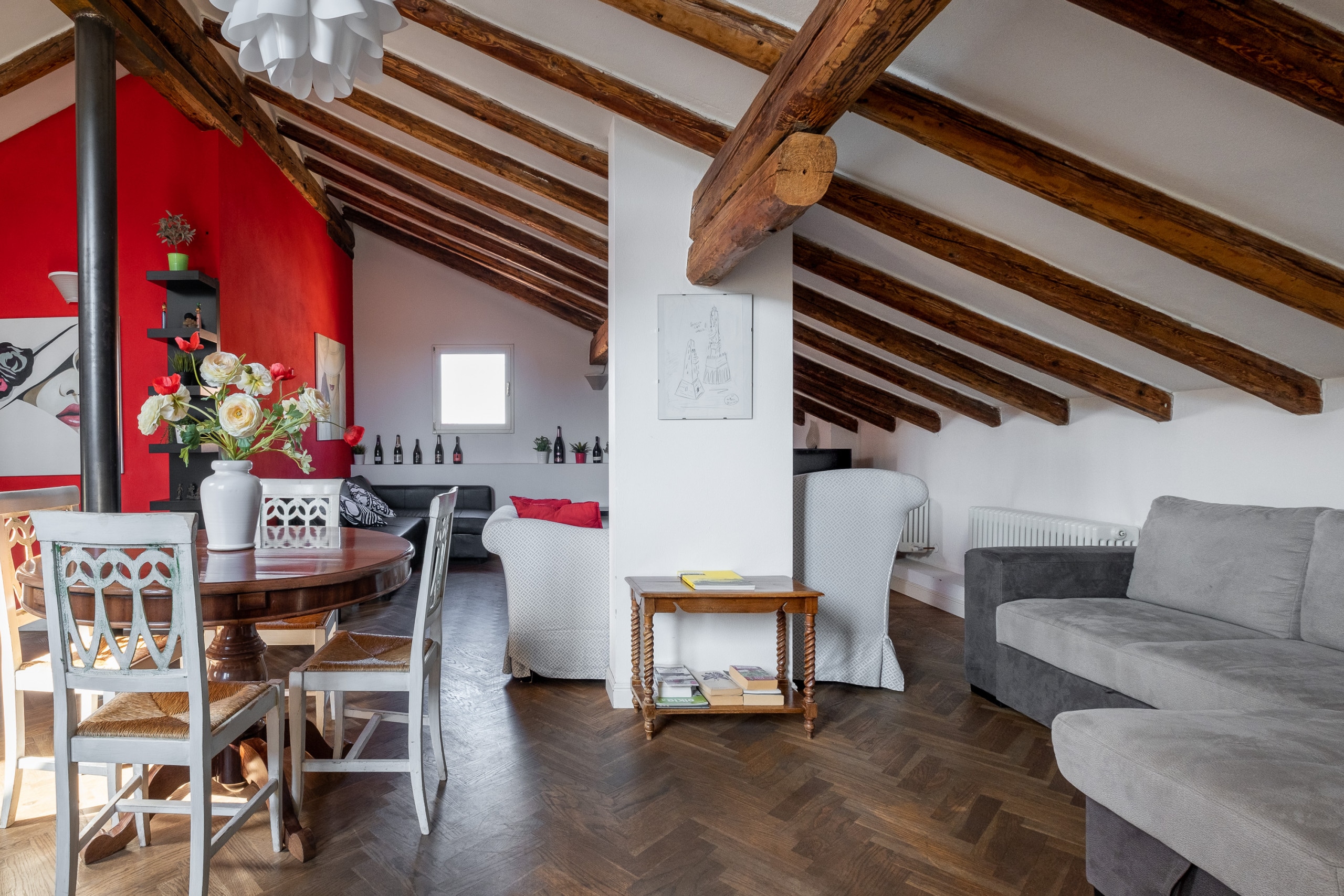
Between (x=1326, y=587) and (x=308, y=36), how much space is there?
11.3 ft

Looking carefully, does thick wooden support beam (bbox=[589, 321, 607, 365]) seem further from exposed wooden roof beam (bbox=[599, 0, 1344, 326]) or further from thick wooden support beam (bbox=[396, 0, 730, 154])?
exposed wooden roof beam (bbox=[599, 0, 1344, 326])

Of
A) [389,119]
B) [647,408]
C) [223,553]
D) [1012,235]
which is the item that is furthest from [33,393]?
[1012,235]

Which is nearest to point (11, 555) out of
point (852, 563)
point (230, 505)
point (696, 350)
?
point (230, 505)

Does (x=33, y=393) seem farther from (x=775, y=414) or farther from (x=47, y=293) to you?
(x=775, y=414)

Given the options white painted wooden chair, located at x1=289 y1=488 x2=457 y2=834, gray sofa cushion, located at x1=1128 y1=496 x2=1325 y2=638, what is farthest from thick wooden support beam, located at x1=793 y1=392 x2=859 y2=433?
white painted wooden chair, located at x1=289 y1=488 x2=457 y2=834

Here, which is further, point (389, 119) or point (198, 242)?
point (198, 242)

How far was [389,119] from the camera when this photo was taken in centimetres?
451

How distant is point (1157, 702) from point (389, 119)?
4.75 metres

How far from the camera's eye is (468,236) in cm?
671

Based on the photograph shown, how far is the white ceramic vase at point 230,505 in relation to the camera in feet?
7.77

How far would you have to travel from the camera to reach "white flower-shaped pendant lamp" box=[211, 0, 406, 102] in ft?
5.76

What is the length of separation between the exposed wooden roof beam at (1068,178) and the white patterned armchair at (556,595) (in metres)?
2.15

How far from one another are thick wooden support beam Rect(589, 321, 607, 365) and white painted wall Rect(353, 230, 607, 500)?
1.53 metres

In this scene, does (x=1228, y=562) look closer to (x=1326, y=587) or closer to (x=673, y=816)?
(x=1326, y=587)
